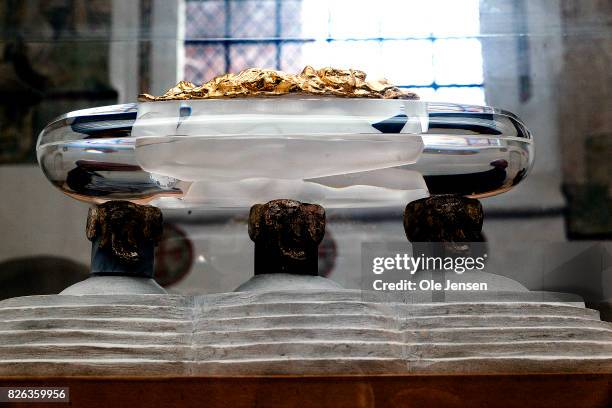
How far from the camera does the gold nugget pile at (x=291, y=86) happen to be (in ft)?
9.24

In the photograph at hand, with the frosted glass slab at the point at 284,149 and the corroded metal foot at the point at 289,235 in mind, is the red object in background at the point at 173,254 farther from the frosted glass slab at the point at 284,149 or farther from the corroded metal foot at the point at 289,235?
the corroded metal foot at the point at 289,235

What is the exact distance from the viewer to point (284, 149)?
284 cm

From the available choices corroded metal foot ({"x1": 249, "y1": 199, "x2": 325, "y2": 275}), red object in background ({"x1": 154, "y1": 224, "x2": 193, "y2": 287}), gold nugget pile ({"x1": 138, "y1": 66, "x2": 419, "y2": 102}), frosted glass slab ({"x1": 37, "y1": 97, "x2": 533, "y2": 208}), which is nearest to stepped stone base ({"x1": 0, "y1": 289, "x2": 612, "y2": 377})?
corroded metal foot ({"x1": 249, "y1": 199, "x2": 325, "y2": 275})

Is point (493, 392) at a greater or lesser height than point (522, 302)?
lesser

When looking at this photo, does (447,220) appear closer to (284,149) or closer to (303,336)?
(284,149)

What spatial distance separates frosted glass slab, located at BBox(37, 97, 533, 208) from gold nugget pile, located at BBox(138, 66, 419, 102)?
0.02m

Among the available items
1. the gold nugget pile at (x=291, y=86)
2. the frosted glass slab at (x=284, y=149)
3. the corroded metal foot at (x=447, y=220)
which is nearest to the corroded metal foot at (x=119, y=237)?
the frosted glass slab at (x=284, y=149)

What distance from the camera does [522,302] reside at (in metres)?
2.46

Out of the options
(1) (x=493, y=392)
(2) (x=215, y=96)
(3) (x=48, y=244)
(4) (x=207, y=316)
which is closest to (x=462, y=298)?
(1) (x=493, y=392)

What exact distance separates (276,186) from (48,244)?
1340 millimetres

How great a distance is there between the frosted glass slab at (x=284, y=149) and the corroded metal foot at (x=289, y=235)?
20cm

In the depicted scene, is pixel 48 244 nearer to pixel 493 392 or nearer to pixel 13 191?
pixel 13 191

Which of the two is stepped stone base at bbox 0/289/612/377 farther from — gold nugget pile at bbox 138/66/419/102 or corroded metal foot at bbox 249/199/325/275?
gold nugget pile at bbox 138/66/419/102

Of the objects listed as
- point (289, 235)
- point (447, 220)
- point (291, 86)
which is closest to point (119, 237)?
point (289, 235)
